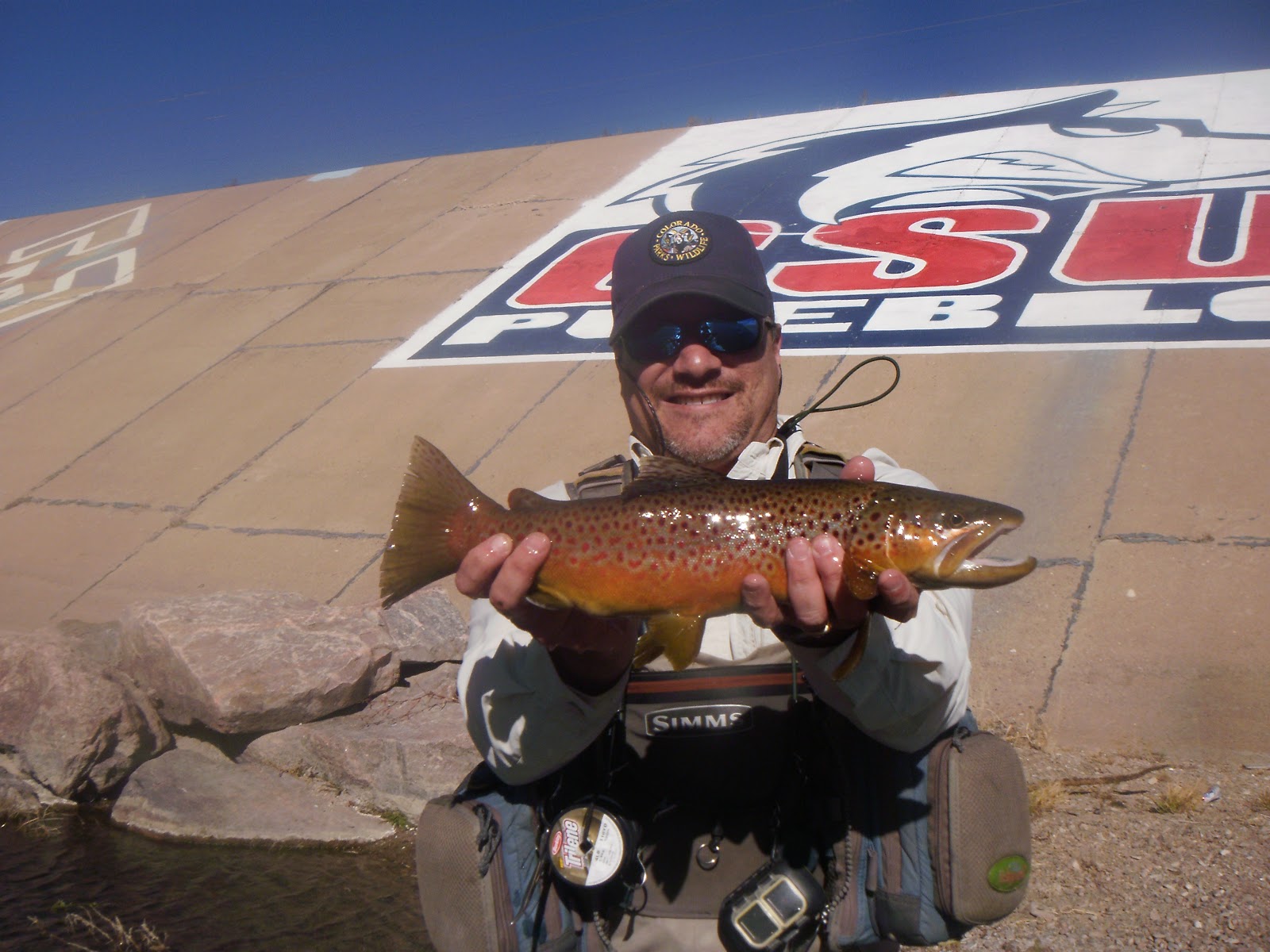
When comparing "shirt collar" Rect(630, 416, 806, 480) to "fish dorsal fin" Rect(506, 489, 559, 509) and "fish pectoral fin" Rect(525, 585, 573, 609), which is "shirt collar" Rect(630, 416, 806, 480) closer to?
"fish dorsal fin" Rect(506, 489, 559, 509)

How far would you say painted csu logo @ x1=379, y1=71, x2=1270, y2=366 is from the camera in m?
7.21

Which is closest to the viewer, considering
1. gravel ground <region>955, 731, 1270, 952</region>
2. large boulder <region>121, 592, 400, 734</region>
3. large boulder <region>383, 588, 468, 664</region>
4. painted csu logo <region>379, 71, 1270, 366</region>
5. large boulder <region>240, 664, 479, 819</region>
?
gravel ground <region>955, 731, 1270, 952</region>

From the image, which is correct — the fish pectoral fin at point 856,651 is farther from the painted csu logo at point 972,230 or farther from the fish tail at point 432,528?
the painted csu logo at point 972,230

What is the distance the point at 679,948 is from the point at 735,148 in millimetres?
11278

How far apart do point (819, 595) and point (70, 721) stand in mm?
4368

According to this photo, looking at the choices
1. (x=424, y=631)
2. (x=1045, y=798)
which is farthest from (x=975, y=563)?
(x=424, y=631)

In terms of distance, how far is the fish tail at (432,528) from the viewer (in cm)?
222

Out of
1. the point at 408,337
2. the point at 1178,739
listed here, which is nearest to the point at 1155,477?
the point at 1178,739

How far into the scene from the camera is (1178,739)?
3.84 meters

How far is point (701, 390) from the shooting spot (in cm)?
275

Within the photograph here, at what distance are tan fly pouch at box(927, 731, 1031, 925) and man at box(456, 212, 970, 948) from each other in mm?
113

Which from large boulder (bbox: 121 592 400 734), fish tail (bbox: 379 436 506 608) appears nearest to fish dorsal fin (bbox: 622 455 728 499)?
fish tail (bbox: 379 436 506 608)

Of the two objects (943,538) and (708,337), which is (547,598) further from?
(708,337)

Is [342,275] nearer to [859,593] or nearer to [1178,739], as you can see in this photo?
[1178,739]
